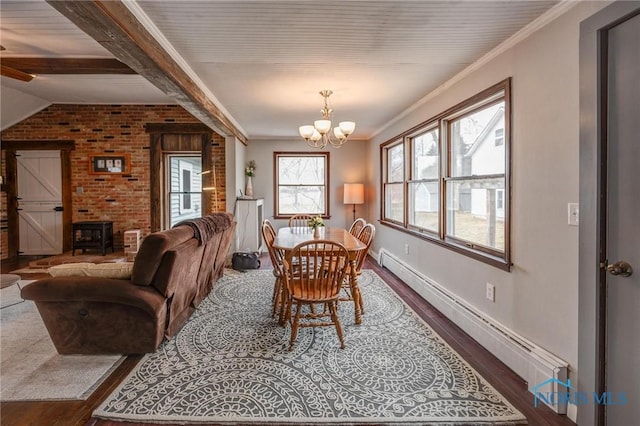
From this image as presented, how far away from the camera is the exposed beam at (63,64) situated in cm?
356

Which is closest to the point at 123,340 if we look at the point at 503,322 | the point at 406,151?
the point at 503,322

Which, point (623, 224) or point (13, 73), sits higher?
point (13, 73)

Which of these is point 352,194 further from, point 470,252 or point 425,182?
point 470,252

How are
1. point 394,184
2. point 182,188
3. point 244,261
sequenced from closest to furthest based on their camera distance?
point 244,261, point 394,184, point 182,188

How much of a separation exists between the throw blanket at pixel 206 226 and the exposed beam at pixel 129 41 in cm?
124

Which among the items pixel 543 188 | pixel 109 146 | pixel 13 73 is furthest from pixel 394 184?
pixel 109 146

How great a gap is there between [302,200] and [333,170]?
93 cm

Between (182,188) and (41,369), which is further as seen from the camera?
(182,188)

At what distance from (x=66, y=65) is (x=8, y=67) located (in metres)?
0.58

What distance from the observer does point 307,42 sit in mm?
2402

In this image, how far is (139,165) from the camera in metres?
5.94

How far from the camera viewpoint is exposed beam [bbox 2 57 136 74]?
3.56 meters

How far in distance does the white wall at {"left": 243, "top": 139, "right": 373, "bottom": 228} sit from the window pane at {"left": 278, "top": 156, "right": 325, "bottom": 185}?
0.59 ft

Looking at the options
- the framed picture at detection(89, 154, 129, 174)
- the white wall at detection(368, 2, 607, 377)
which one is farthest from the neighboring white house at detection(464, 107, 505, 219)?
the framed picture at detection(89, 154, 129, 174)
